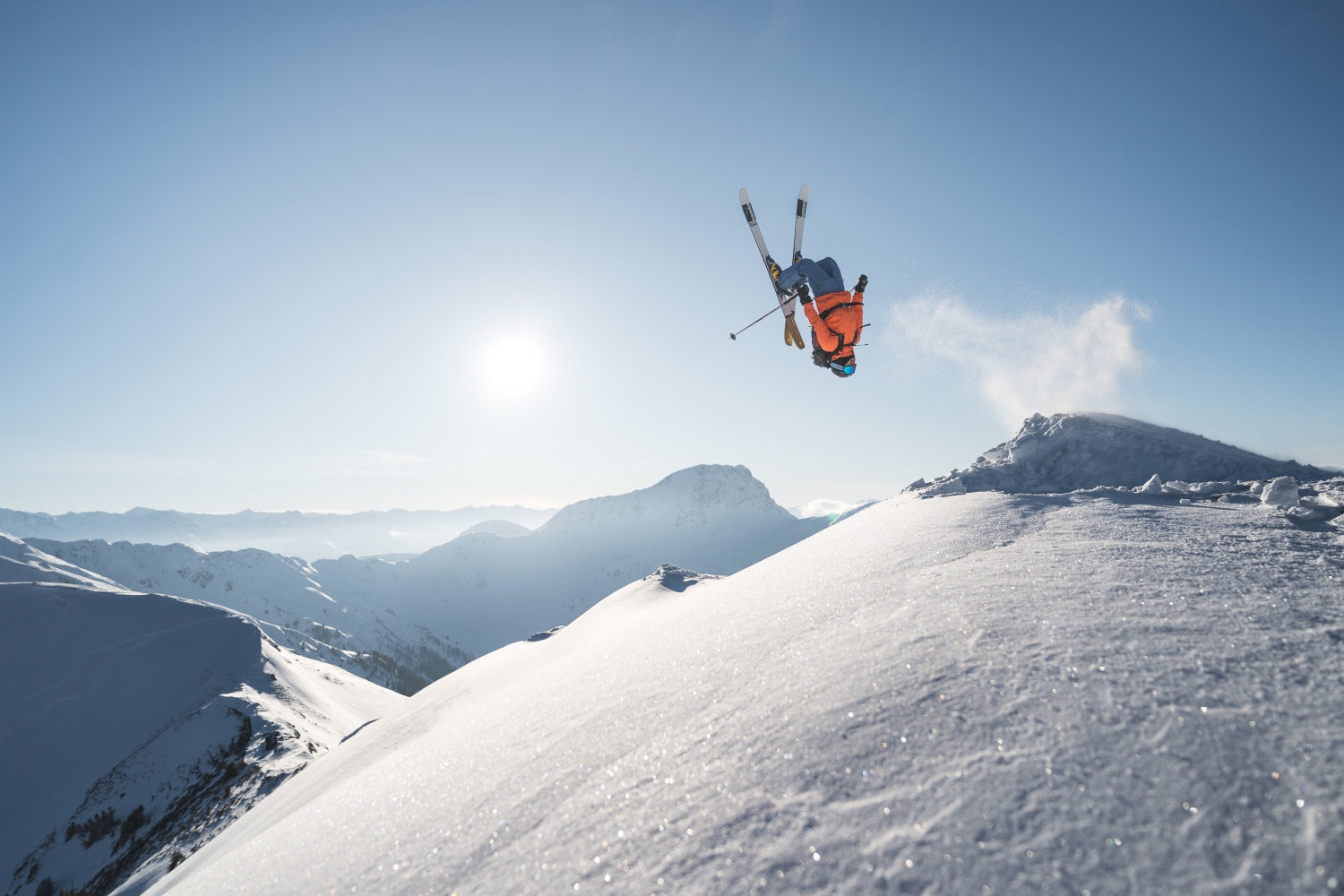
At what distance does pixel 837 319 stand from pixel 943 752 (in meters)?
8.06

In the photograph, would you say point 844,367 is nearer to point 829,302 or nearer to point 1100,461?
point 829,302

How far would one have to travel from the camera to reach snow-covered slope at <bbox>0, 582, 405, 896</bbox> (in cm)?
1984

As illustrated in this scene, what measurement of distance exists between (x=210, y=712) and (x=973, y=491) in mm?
42025

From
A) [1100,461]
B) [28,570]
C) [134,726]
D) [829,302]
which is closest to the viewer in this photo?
[829,302]

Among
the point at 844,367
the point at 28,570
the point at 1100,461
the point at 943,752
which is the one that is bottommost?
the point at 28,570

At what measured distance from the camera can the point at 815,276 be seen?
9.17m

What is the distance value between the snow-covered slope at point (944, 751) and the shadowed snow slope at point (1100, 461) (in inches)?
139

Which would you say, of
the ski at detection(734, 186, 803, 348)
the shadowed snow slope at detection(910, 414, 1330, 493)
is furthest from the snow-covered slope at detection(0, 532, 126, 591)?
the shadowed snow slope at detection(910, 414, 1330, 493)

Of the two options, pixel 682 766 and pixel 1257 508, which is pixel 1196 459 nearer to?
pixel 1257 508

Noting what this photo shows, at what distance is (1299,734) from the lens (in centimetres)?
205

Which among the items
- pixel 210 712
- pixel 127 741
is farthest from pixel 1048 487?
pixel 127 741

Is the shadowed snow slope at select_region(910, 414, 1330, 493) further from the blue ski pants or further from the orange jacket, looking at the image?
the blue ski pants

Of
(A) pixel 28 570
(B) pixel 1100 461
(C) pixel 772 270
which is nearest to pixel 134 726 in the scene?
(C) pixel 772 270

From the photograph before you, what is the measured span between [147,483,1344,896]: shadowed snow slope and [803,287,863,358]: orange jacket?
17.0ft
